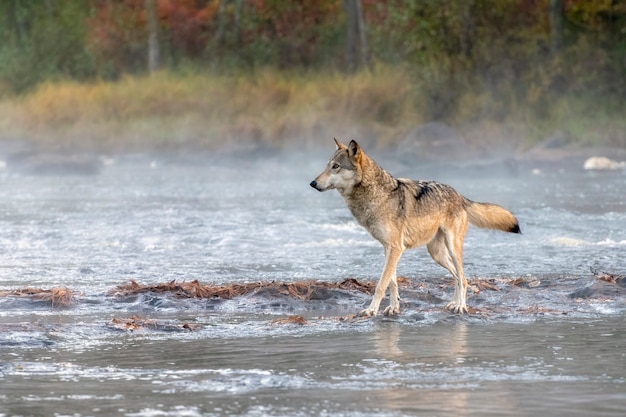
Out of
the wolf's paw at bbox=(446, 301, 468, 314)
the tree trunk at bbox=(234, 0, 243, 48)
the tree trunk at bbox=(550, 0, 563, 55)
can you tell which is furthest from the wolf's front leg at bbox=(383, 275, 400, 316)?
the tree trunk at bbox=(234, 0, 243, 48)

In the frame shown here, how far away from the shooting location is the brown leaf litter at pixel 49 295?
1172 cm

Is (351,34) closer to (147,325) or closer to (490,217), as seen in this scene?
(490,217)

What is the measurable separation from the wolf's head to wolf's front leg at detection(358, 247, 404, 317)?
0.72 metres

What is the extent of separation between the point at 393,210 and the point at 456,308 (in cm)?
108

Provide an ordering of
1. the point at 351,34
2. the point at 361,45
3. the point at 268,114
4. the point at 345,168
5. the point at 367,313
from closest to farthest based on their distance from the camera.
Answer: the point at 367,313, the point at 345,168, the point at 268,114, the point at 351,34, the point at 361,45

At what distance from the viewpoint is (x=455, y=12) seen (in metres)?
41.7

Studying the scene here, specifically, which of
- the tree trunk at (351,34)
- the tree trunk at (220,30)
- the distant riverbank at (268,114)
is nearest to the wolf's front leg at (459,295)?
the distant riverbank at (268,114)

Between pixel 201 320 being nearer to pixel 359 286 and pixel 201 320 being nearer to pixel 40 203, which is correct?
pixel 359 286

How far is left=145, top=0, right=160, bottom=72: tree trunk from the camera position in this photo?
4803cm

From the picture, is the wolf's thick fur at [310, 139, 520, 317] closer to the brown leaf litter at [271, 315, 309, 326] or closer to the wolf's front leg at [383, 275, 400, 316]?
the wolf's front leg at [383, 275, 400, 316]

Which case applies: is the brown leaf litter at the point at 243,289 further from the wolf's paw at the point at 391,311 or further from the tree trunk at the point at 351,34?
the tree trunk at the point at 351,34

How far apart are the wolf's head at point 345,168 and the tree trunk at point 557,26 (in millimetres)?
31160

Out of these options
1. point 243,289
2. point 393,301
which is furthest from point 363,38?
point 393,301

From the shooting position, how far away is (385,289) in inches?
439
